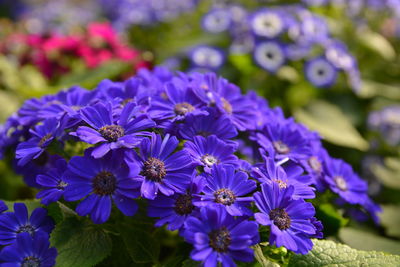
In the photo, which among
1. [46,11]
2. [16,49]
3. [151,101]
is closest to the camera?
[151,101]

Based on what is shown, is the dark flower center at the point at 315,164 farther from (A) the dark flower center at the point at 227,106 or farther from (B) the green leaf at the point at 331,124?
(B) the green leaf at the point at 331,124

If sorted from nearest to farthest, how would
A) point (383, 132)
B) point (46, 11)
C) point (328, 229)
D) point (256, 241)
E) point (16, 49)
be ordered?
point (256, 241) < point (328, 229) < point (383, 132) < point (16, 49) < point (46, 11)

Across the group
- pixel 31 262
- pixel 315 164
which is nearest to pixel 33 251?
pixel 31 262

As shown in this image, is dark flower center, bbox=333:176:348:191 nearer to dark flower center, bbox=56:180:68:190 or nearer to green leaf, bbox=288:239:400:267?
green leaf, bbox=288:239:400:267

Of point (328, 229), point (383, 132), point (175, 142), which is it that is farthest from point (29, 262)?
point (383, 132)

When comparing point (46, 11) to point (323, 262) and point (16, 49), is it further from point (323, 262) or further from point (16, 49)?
point (323, 262)
